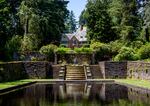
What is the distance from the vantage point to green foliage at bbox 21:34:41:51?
53.3 meters

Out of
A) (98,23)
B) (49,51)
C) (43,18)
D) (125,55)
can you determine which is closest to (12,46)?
(49,51)

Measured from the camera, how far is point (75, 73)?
4106 centimetres

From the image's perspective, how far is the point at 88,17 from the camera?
6366 centimetres

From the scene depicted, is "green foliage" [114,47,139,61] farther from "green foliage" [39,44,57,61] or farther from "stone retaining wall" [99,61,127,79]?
"green foliage" [39,44,57,61]

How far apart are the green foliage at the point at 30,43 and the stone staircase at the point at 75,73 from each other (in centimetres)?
1208

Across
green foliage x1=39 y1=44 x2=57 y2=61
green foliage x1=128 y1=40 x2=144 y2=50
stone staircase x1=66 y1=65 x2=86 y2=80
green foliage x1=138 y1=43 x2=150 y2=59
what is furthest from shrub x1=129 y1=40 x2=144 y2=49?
stone staircase x1=66 y1=65 x2=86 y2=80

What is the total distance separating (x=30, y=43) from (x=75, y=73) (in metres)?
15.0

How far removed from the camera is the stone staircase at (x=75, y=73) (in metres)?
39.9

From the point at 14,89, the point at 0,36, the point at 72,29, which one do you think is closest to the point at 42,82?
the point at 14,89

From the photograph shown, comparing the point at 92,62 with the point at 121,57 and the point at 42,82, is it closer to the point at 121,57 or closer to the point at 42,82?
the point at 121,57

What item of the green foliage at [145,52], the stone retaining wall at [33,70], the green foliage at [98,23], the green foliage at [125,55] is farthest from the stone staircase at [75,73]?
the green foliage at [98,23]

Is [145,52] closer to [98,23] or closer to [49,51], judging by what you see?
[49,51]

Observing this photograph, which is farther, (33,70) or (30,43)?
(30,43)

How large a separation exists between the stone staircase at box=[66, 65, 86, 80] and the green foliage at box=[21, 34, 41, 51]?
39.6 ft
